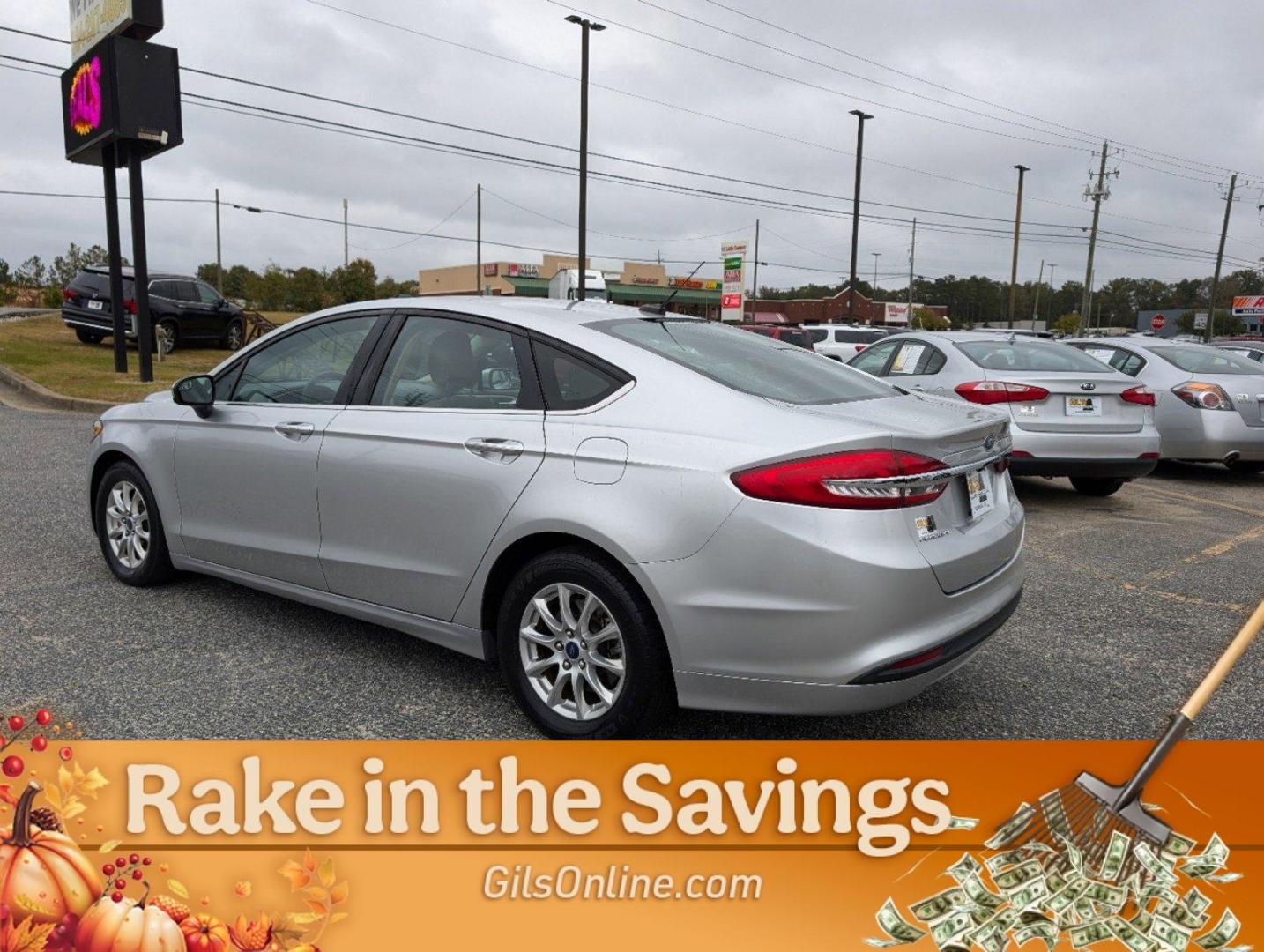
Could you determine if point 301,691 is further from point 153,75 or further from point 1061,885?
point 153,75

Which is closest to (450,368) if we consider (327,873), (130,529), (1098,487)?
(327,873)

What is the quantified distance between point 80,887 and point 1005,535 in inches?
111

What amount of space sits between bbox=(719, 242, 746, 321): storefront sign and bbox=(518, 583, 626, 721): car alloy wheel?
101ft

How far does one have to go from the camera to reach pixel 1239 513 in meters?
7.91

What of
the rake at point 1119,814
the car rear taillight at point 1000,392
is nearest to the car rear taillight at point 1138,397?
the car rear taillight at point 1000,392

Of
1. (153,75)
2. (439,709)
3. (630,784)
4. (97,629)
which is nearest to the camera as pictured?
(630,784)

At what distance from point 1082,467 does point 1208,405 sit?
2.70 meters

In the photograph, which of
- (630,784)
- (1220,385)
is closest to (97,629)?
(630,784)

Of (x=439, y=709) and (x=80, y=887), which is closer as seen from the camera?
(x=80, y=887)

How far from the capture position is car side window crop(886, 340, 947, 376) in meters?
8.16

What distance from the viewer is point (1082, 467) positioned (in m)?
7.43

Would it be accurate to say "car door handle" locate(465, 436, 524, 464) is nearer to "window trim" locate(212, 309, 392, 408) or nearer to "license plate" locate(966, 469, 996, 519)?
"window trim" locate(212, 309, 392, 408)

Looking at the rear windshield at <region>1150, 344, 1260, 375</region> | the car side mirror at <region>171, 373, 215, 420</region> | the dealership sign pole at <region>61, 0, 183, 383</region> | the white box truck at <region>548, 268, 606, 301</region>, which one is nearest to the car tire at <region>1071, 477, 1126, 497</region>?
the rear windshield at <region>1150, 344, 1260, 375</region>

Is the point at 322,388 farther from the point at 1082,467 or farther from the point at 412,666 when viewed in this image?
the point at 1082,467
